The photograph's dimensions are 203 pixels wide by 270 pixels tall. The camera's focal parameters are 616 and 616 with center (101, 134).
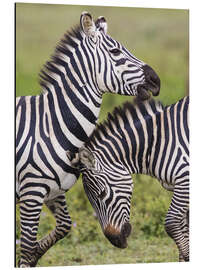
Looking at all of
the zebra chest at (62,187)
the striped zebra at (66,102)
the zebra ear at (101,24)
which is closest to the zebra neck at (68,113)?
the striped zebra at (66,102)

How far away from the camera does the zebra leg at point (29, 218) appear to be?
524 cm

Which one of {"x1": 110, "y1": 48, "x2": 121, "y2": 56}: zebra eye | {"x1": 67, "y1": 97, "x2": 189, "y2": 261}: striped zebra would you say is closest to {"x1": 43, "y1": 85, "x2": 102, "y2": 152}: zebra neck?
{"x1": 67, "y1": 97, "x2": 189, "y2": 261}: striped zebra

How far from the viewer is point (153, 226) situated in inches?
232

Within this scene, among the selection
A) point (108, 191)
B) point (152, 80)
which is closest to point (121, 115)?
point (152, 80)

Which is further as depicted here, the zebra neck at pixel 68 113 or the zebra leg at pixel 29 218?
the zebra neck at pixel 68 113

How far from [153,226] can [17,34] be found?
220 cm

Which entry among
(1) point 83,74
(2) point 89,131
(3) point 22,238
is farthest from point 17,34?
(3) point 22,238

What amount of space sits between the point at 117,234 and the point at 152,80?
1411 mm

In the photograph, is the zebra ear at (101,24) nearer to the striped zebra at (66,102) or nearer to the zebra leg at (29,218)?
the striped zebra at (66,102)

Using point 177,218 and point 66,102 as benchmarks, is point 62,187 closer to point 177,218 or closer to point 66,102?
point 66,102

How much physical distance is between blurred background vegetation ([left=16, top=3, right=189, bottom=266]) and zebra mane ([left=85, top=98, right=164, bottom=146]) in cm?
7

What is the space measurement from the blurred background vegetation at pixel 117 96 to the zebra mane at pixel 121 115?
7cm

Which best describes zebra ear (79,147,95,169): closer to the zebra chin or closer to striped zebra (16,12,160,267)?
striped zebra (16,12,160,267)

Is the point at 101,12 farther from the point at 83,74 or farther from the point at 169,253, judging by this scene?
the point at 169,253
